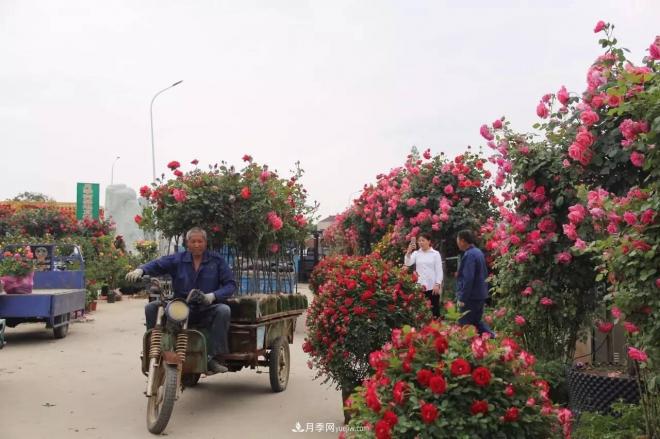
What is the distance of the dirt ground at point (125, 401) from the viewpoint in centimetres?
594

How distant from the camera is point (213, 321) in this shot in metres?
6.56

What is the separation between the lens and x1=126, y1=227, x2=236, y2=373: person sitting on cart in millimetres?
6523

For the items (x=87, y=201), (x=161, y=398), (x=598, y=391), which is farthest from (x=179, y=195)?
(x=87, y=201)

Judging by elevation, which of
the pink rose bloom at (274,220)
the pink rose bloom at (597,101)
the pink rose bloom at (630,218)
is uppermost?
the pink rose bloom at (597,101)

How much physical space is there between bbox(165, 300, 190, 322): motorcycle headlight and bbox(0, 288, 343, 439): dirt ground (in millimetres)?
976

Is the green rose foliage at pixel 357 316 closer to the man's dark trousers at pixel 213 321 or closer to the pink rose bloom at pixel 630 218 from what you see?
the man's dark trousers at pixel 213 321

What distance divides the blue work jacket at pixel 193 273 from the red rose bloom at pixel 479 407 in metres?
4.01

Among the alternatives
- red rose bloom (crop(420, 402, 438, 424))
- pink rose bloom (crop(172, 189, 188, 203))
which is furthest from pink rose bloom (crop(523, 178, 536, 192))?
pink rose bloom (crop(172, 189, 188, 203))

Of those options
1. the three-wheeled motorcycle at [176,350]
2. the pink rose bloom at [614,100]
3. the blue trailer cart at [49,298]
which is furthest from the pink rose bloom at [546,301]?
the blue trailer cart at [49,298]

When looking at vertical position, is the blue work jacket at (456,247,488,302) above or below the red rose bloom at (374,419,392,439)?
above


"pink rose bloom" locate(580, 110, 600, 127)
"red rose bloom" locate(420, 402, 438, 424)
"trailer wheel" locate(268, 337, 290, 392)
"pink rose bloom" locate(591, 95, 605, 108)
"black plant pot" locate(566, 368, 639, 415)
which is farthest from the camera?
"trailer wheel" locate(268, 337, 290, 392)

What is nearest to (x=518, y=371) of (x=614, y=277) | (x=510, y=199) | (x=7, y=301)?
(x=614, y=277)

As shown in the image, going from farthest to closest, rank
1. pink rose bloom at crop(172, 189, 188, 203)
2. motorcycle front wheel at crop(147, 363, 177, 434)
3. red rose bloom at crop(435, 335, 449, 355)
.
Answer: pink rose bloom at crop(172, 189, 188, 203)
motorcycle front wheel at crop(147, 363, 177, 434)
red rose bloom at crop(435, 335, 449, 355)

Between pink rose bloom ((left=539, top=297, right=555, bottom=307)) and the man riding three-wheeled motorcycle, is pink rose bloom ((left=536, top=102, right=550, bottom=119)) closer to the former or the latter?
pink rose bloom ((left=539, top=297, right=555, bottom=307))
